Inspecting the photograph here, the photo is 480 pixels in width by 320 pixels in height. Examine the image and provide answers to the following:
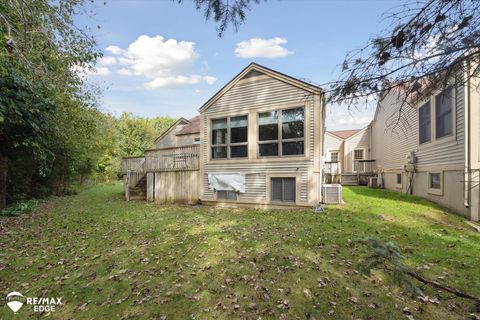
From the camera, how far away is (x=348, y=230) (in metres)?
5.92

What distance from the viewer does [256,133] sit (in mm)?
9703

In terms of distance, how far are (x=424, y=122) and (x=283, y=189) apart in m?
6.79

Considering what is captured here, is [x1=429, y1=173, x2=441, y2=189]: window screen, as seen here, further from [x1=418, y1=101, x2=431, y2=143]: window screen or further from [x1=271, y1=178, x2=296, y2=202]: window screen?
[x1=271, y1=178, x2=296, y2=202]: window screen

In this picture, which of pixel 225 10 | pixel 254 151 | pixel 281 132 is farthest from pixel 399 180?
pixel 225 10

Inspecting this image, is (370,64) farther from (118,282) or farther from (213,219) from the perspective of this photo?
(213,219)

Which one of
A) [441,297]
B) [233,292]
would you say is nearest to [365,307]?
[441,297]

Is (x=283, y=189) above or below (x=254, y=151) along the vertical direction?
below

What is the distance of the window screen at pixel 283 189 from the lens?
910 cm

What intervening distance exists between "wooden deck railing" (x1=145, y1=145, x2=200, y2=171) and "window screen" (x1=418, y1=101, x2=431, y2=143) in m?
9.88

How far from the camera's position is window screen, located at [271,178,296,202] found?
9102 millimetres

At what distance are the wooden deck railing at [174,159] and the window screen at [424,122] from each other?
988 cm

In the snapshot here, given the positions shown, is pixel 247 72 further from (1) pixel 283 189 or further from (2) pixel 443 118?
(2) pixel 443 118

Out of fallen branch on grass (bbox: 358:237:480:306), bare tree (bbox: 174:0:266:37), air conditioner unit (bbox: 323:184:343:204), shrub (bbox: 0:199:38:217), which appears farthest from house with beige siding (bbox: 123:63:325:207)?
fallen branch on grass (bbox: 358:237:480:306)

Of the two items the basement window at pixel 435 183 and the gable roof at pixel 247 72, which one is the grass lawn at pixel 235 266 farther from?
the gable roof at pixel 247 72
